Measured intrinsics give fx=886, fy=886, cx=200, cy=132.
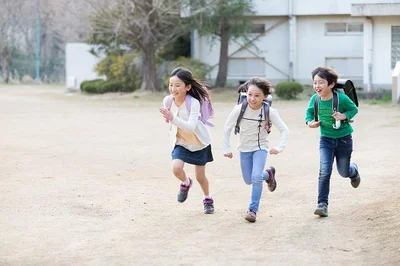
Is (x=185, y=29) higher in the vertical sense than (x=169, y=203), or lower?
higher

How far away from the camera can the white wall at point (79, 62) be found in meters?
43.5

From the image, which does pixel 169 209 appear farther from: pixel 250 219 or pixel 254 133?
pixel 254 133

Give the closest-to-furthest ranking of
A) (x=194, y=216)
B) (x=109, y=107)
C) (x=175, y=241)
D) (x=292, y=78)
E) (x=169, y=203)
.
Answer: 1. (x=175, y=241)
2. (x=194, y=216)
3. (x=169, y=203)
4. (x=109, y=107)
5. (x=292, y=78)

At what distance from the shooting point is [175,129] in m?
9.09

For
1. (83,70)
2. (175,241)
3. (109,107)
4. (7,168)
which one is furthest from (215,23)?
(175,241)

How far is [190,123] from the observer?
8836mm

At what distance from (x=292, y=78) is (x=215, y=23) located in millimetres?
4762

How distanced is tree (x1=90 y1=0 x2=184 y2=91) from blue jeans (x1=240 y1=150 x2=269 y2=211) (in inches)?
972

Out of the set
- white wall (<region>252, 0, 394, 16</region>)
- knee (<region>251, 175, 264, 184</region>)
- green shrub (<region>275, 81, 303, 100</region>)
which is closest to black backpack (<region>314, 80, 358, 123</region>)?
knee (<region>251, 175, 264, 184</region>)

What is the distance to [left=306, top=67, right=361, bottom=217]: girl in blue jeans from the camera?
341 inches

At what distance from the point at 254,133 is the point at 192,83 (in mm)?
829

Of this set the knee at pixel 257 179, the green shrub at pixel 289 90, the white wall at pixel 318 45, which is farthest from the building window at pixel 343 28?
the knee at pixel 257 179

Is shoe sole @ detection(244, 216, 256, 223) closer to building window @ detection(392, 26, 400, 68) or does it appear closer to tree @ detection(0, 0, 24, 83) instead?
building window @ detection(392, 26, 400, 68)

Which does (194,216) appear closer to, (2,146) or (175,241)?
(175,241)
